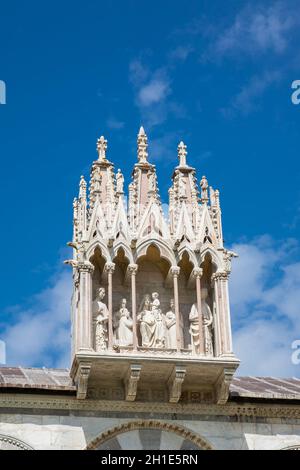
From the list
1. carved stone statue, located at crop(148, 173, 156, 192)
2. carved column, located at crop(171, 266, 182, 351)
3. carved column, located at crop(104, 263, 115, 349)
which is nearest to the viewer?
carved column, located at crop(104, 263, 115, 349)

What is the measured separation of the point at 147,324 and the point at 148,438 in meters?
2.51

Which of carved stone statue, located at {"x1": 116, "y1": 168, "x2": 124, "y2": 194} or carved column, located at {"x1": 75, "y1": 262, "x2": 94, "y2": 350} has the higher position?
carved stone statue, located at {"x1": 116, "y1": 168, "x2": 124, "y2": 194}

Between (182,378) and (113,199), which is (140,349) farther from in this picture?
(113,199)

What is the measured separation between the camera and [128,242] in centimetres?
2602

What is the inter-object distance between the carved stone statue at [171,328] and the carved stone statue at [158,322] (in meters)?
0.15

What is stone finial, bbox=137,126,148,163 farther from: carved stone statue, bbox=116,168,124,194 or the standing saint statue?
the standing saint statue

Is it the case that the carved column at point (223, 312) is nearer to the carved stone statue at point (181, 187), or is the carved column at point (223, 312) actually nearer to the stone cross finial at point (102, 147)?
the carved stone statue at point (181, 187)

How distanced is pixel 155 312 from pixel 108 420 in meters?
2.76

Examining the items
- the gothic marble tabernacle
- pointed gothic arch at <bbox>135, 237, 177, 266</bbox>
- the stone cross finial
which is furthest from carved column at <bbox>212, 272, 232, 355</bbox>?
the stone cross finial

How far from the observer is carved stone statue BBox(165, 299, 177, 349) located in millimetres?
25773

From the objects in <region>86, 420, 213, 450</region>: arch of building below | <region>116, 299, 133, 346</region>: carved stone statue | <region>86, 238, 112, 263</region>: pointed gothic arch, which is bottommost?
<region>86, 420, 213, 450</region>: arch of building below

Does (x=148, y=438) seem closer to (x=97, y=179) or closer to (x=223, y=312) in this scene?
(x=223, y=312)

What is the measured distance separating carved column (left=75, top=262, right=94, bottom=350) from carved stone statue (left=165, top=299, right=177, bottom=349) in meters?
1.77

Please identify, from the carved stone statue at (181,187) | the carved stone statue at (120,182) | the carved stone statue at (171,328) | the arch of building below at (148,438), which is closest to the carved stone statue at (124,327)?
the carved stone statue at (171,328)
